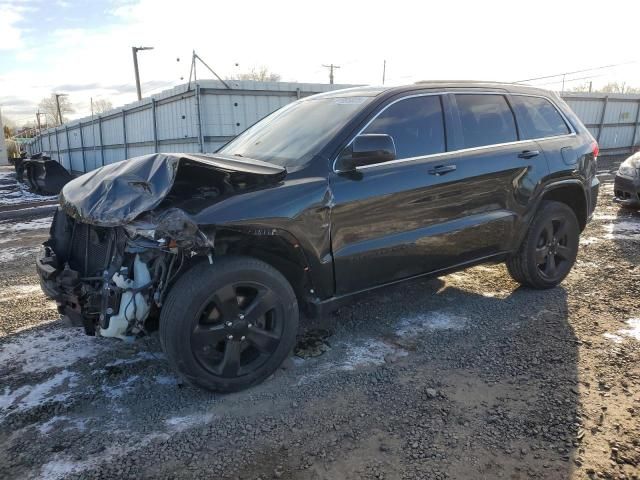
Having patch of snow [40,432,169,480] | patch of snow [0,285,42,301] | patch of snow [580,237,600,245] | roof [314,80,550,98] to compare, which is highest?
roof [314,80,550,98]

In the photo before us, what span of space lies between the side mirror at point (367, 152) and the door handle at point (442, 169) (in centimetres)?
50

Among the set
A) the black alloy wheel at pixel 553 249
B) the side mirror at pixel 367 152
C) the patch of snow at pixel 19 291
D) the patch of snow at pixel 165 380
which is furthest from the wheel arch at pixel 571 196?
the patch of snow at pixel 19 291

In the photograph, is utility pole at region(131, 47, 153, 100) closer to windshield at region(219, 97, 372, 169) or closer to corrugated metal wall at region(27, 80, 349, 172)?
corrugated metal wall at region(27, 80, 349, 172)

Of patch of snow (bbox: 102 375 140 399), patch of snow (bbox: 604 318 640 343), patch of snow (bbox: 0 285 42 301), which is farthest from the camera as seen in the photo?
patch of snow (bbox: 0 285 42 301)

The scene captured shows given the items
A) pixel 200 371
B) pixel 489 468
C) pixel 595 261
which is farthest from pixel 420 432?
pixel 595 261

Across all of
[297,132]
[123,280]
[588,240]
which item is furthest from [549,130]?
[123,280]

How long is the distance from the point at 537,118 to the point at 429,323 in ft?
7.35

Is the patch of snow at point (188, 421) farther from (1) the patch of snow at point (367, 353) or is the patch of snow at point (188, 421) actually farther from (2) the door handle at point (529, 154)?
(2) the door handle at point (529, 154)

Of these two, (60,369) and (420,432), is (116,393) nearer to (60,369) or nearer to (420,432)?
(60,369)

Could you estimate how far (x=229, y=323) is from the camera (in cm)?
296

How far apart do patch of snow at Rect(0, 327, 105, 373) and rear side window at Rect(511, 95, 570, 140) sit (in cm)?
413

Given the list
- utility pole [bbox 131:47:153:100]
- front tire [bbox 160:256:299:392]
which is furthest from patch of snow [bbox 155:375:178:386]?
utility pole [bbox 131:47:153:100]

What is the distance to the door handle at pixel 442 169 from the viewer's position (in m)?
3.68

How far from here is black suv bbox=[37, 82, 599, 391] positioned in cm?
285
